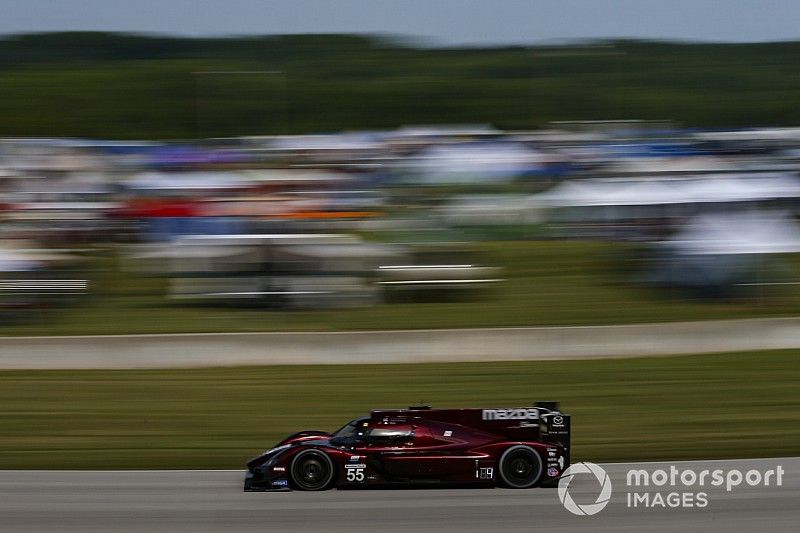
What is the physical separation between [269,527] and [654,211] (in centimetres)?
1252

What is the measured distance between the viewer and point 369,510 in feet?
19.1

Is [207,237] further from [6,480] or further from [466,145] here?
[466,145]

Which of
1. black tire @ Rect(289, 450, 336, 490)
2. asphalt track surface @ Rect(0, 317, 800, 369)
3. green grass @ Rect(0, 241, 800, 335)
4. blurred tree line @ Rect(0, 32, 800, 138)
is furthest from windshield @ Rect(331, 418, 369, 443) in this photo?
blurred tree line @ Rect(0, 32, 800, 138)

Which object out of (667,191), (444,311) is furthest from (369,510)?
(667,191)

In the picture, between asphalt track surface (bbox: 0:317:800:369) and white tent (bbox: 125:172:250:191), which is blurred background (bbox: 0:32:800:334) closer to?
white tent (bbox: 125:172:250:191)

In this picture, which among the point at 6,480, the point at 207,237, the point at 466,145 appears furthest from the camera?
the point at 466,145

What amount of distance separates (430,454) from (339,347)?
545cm

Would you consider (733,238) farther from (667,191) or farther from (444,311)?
(444,311)

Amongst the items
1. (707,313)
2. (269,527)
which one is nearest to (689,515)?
(269,527)

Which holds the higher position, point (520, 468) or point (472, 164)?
point (472, 164)

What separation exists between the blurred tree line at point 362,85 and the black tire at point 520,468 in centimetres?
4818

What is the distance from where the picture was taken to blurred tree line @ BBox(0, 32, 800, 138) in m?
65.1

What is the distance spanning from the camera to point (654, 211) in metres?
16.9
